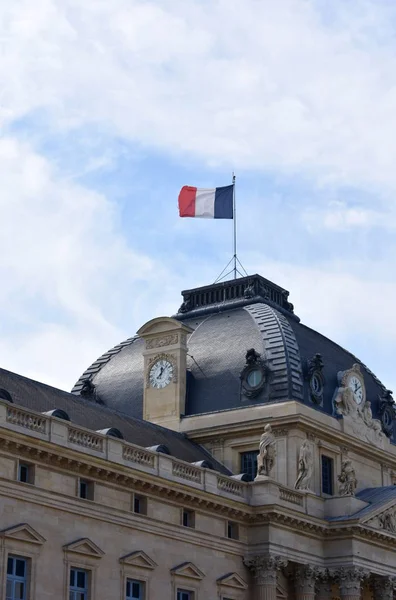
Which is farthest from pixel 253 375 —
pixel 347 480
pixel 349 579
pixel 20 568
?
pixel 20 568

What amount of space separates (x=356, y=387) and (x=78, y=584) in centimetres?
2871

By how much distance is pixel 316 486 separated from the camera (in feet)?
226

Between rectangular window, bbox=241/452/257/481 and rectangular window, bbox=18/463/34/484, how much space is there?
20.4m

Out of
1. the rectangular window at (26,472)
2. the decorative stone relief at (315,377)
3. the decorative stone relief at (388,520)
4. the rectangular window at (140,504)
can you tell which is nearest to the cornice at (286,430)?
the decorative stone relief at (315,377)

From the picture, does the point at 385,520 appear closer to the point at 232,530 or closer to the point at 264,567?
the point at 264,567

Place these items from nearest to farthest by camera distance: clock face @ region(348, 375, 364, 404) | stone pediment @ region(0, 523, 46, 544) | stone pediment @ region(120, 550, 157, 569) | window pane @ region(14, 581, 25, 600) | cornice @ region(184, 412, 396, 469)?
1. stone pediment @ region(0, 523, 46, 544)
2. window pane @ region(14, 581, 25, 600)
3. stone pediment @ region(120, 550, 157, 569)
4. cornice @ region(184, 412, 396, 469)
5. clock face @ region(348, 375, 364, 404)

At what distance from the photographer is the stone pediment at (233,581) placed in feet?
198

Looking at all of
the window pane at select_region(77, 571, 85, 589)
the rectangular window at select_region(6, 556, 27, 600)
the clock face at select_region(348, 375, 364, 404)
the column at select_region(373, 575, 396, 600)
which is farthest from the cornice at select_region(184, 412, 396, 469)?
the rectangular window at select_region(6, 556, 27, 600)

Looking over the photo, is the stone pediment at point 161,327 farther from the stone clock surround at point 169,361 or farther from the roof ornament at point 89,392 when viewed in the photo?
the roof ornament at point 89,392

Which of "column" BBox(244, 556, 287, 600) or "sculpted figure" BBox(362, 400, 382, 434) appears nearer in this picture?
"column" BBox(244, 556, 287, 600)

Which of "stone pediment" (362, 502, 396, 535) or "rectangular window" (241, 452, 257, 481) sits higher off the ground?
"rectangular window" (241, 452, 257, 481)

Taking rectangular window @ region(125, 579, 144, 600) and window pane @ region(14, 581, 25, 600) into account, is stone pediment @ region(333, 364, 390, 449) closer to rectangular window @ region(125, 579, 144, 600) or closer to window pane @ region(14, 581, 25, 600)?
rectangular window @ region(125, 579, 144, 600)

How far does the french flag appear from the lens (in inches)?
3059

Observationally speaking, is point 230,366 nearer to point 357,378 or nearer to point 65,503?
point 357,378
